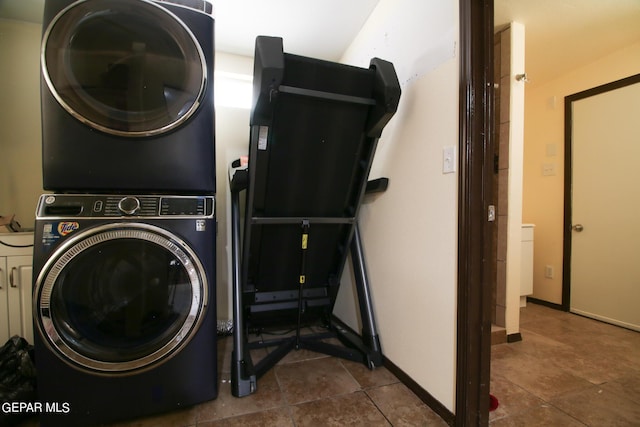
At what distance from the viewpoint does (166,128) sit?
1.29m

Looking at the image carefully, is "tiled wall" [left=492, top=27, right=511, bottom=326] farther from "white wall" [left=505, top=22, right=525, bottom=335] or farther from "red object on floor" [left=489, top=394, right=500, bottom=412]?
"red object on floor" [left=489, top=394, right=500, bottom=412]

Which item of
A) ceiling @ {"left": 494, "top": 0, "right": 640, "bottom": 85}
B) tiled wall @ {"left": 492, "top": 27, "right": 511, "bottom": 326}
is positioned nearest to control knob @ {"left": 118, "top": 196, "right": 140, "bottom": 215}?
tiled wall @ {"left": 492, "top": 27, "right": 511, "bottom": 326}

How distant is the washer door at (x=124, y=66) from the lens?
1.18 m

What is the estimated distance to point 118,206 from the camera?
47.9 inches

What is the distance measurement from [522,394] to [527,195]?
8.49 feet

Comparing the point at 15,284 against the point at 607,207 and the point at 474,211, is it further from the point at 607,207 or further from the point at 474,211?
the point at 607,207

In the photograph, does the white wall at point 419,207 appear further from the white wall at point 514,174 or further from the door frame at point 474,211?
the white wall at point 514,174

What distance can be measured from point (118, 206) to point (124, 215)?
5 cm

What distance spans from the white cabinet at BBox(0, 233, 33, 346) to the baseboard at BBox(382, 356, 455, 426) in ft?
6.61

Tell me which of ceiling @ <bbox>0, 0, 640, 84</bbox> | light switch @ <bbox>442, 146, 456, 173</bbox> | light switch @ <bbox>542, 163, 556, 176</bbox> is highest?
ceiling @ <bbox>0, 0, 640, 84</bbox>

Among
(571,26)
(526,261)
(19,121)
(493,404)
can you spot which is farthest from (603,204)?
(19,121)

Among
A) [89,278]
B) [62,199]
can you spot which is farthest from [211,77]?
[89,278]

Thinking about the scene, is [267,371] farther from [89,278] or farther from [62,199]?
[62,199]

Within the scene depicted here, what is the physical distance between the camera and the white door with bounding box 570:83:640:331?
A: 98.1 inches
